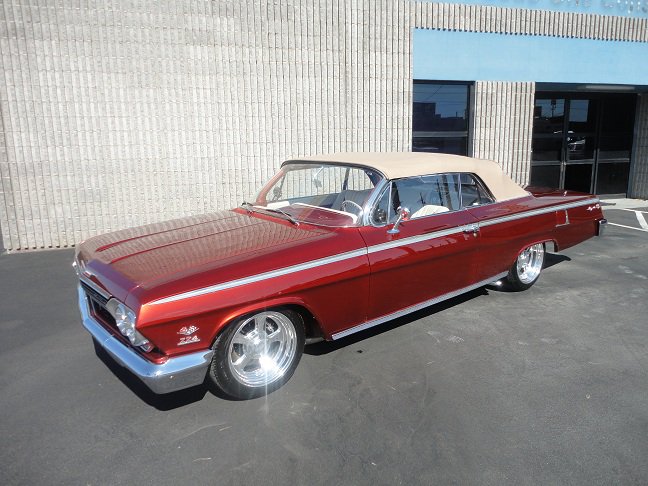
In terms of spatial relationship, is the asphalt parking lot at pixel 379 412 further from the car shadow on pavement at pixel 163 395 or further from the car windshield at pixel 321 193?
the car windshield at pixel 321 193

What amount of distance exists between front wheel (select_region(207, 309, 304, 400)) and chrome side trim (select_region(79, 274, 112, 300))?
771 mm

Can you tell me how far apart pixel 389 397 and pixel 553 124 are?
1002 cm

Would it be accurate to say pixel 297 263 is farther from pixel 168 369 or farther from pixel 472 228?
pixel 472 228

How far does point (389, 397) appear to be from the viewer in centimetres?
322

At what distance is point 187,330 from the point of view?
2.78 metres

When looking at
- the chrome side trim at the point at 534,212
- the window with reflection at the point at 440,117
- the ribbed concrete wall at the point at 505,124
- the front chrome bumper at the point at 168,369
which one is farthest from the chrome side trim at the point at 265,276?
the ribbed concrete wall at the point at 505,124

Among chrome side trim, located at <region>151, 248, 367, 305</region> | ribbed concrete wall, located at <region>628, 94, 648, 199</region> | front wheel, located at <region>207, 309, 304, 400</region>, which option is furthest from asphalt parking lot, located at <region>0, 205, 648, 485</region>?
ribbed concrete wall, located at <region>628, 94, 648, 199</region>

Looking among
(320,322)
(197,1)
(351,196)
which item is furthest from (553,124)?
(320,322)

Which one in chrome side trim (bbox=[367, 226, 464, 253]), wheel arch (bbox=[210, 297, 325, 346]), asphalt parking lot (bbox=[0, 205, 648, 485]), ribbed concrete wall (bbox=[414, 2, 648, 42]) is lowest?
asphalt parking lot (bbox=[0, 205, 648, 485])

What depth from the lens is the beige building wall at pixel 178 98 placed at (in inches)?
286

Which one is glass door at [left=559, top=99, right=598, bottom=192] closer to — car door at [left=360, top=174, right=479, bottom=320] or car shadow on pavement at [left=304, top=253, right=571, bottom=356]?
car shadow on pavement at [left=304, top=253, right=571, bottom=356]

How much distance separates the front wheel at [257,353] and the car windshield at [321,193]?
900mm

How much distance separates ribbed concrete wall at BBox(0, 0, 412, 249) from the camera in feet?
23.8

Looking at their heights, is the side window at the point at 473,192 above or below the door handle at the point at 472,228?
above
